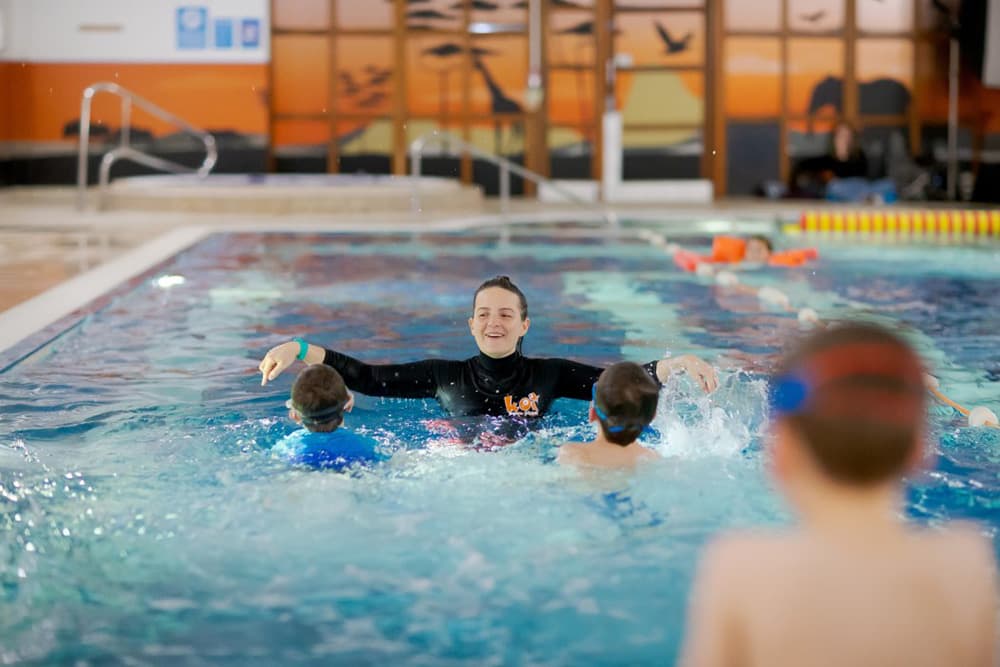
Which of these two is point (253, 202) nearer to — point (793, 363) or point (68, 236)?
point (68, 236)

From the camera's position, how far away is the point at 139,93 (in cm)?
1925

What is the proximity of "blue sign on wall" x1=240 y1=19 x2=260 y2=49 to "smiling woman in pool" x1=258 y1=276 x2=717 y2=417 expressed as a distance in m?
15.2

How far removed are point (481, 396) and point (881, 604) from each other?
3384mm

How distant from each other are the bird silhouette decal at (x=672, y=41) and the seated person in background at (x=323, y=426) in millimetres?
16587

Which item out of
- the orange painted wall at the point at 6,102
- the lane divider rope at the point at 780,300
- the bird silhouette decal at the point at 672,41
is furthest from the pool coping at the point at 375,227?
the orange painted wall at the point at 6,102

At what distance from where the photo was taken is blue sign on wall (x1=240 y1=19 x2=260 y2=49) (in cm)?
1936

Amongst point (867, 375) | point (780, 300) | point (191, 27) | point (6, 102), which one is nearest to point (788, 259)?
point (780, 300)

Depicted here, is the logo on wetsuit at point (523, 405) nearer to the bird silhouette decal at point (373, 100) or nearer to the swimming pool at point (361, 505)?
the swimming pool at point (361, 505)

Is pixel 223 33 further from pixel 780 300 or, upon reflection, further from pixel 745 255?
pixel 780 300

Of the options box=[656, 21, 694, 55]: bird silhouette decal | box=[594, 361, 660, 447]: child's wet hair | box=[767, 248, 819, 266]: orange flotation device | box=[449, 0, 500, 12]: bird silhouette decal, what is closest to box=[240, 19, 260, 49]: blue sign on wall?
box=[449, 0, 500, 12]: bird silhouette decal

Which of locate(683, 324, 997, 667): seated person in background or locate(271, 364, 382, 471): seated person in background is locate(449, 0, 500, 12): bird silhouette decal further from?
locate(683, 324, 997, 667): seated person in background

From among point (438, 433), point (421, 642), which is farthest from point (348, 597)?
point (438, 433)

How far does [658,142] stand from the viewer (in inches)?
801

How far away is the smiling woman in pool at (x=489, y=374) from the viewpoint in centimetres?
473
